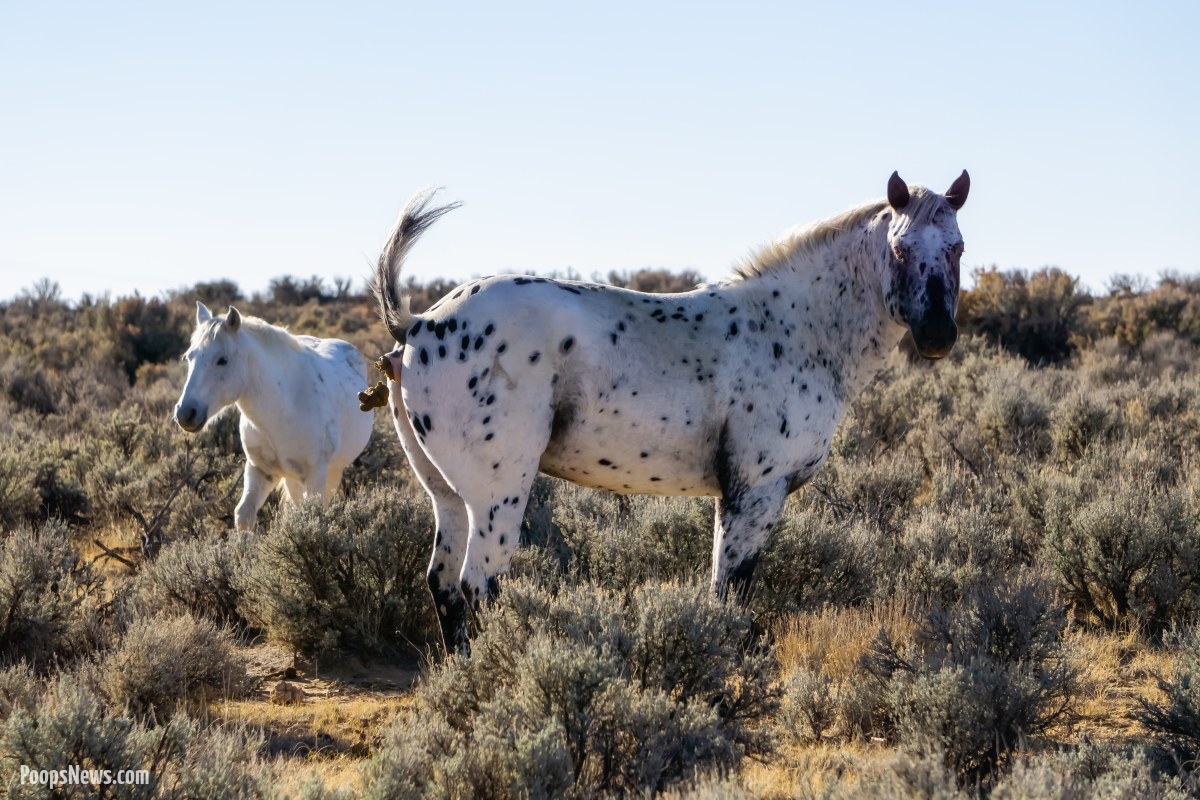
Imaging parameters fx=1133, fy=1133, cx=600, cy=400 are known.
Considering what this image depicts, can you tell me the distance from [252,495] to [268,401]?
73 centimetres

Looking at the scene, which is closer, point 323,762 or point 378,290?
point 323,762

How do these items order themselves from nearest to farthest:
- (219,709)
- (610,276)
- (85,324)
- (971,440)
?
(219,709), (971,440), (85,324), (610,276)

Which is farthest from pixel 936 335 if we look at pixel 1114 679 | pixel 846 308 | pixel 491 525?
pixel 491 525

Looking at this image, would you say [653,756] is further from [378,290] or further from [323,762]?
[378,290]

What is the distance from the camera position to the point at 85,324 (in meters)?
24.5

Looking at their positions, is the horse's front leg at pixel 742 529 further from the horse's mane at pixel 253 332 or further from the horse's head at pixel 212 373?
the horse's mane at pixel 253 332

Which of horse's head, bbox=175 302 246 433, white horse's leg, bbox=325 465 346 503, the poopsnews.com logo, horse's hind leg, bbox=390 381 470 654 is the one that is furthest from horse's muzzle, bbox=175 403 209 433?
the poopsnews.com logo

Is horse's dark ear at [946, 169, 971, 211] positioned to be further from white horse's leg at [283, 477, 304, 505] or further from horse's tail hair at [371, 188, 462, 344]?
white horse's leg at [283, 477, 304, 505]

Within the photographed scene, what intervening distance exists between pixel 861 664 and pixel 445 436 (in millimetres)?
2087

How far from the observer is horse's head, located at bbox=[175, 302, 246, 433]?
25.5 ft

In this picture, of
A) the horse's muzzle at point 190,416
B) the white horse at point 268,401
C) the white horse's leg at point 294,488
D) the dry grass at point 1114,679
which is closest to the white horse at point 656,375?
the dry grass at point 1114,679

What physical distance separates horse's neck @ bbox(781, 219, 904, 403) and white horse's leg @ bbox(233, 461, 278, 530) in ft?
15.2

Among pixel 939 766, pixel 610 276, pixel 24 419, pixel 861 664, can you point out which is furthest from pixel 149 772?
pixel 610 276

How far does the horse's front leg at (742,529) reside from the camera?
17.3 ft
